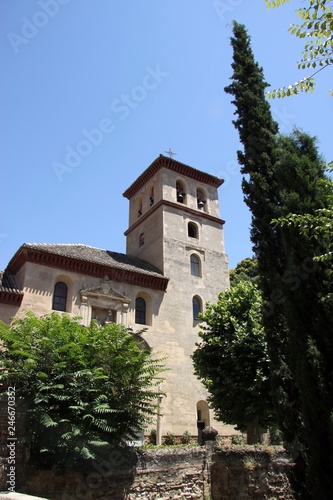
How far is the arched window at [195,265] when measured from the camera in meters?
26.5

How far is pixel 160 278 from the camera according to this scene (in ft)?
78.0

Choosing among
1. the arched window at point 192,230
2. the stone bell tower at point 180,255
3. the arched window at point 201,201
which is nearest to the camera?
the stone bell tower at point 180,255

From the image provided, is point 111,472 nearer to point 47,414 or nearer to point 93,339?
point 47,414

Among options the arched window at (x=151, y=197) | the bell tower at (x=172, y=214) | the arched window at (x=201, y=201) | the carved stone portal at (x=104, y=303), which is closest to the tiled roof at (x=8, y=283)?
the carved stone portal at (x=104, y=303)

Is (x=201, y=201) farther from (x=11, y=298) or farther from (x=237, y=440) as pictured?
(x=237, y=440)

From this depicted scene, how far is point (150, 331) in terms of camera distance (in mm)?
22328

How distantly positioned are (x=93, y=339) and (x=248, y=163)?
758cm

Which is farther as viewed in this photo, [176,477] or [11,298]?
[11,298]

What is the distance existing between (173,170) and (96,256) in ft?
32.0

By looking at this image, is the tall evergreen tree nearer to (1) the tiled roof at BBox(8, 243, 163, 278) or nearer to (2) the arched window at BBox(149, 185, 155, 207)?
(1) the tiled roof at BBox(8, 243, 163, 278)

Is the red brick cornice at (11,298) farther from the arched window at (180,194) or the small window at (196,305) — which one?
the arched window at (180,194)

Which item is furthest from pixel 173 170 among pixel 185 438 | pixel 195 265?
pixel 185 438

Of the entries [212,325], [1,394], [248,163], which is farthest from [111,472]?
[248,163]

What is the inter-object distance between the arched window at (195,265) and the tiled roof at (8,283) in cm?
1133
